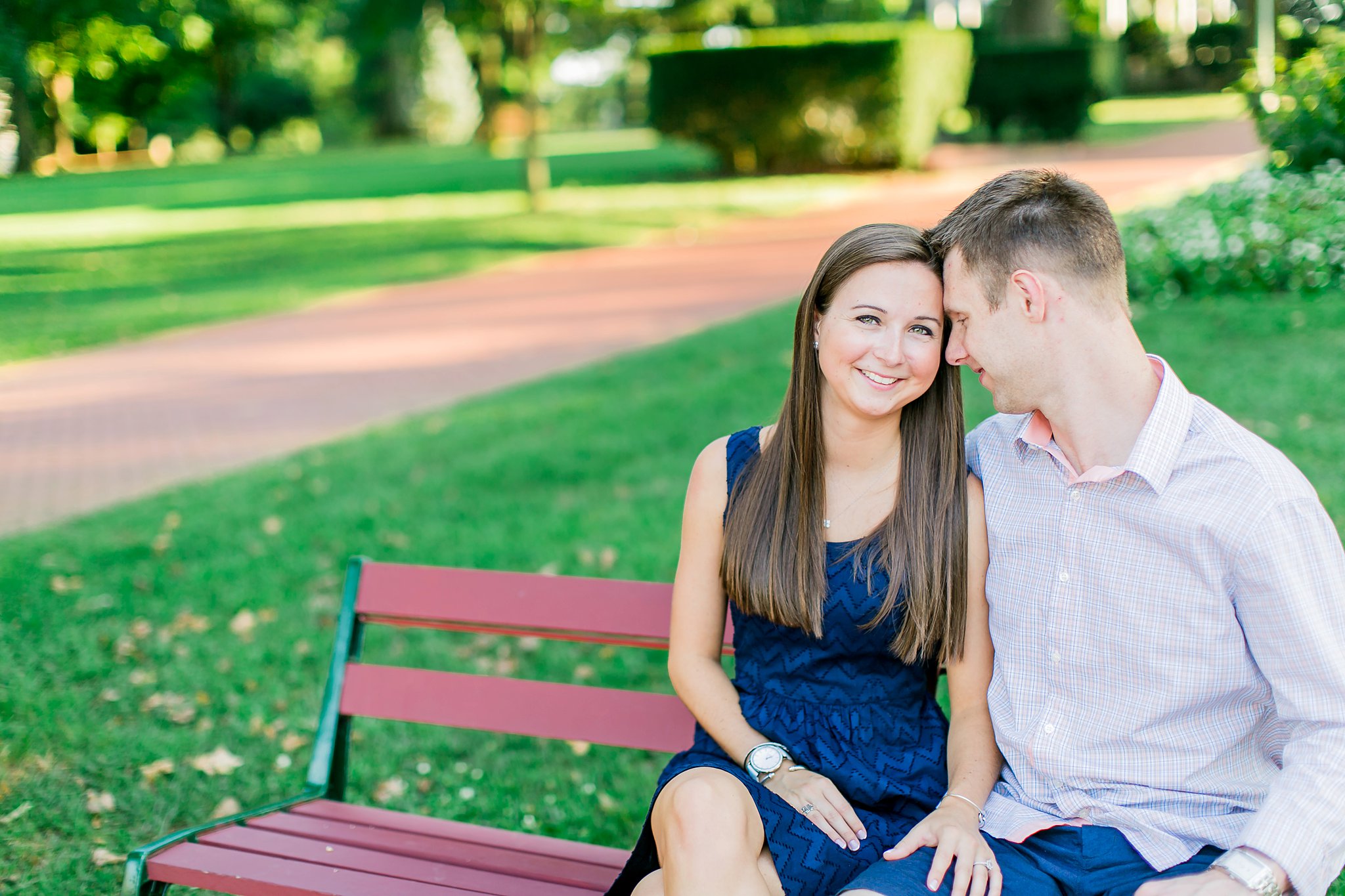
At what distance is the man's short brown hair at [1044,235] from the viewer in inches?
87.6

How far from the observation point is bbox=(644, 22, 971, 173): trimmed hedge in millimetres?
21750

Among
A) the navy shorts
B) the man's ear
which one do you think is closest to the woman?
the navy shorts

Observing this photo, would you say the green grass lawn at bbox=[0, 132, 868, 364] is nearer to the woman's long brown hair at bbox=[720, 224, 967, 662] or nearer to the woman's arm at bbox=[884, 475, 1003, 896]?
the woman's long brown hair at bbox=[720, 224, 967, 662]

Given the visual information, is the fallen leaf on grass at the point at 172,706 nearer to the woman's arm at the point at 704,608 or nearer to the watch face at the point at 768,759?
the woman's arm at the point at 704,608

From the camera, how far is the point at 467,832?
2.99 m

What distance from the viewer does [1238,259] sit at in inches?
310

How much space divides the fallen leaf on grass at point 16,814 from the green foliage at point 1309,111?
16.8ft

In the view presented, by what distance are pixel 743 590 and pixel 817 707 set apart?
28 cm

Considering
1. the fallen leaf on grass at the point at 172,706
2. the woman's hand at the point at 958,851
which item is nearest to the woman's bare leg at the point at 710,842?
the woman's hand at the point at 958,851

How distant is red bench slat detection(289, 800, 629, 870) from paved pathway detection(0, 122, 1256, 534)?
3536 millimetres

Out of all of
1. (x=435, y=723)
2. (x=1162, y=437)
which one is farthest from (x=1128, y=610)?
(x=435, y=723)

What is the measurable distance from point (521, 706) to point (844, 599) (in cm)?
101

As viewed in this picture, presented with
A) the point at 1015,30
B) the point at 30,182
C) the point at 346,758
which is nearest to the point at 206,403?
the point at 30,182

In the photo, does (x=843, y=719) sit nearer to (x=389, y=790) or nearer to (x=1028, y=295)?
(x=1028, y=295)
